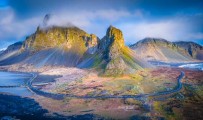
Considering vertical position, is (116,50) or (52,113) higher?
(116,50)

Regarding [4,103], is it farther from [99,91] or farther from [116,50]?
[116,50]

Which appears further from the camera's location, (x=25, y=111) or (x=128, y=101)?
(x=128, y=101)

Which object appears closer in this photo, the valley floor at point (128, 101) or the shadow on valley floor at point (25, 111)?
the shadow on valley floor at point (25, 111)

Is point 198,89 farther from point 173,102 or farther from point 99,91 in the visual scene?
point 99,91

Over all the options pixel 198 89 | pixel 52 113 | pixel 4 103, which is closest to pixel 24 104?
pixel 4 103

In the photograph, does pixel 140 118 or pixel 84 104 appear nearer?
pixel 140 118

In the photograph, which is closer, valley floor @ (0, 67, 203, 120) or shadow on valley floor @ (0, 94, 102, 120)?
shadow on valley floor @ (0, 94, 102, 120)

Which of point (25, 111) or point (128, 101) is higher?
point (25, 111)

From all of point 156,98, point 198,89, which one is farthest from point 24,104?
point 198,89

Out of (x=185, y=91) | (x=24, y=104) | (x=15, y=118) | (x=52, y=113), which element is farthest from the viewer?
(x=185, y=91)

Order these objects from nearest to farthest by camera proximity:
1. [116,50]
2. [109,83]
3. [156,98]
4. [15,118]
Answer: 1. [15,118]
2. [156,98]
3. [109,83]
4. [116,50]
